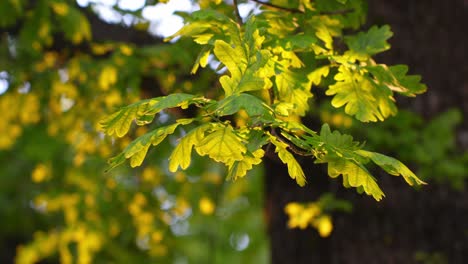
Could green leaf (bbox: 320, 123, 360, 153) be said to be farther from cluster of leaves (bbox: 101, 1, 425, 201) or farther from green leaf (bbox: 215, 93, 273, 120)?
green leaf (bbox: 215, 93, 273, 120)

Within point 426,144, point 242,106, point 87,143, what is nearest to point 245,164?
point 242,106

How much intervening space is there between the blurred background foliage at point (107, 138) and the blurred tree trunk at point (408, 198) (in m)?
0.15

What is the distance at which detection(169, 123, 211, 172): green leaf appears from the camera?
1.76 m

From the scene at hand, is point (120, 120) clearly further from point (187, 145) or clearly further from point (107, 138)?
point (107, 138)

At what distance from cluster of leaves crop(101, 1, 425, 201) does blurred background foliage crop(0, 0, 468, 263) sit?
0.40 metres

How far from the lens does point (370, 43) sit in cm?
243

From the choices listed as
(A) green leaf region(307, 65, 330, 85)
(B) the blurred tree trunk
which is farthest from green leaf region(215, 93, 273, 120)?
(B) the blurred tree trunk

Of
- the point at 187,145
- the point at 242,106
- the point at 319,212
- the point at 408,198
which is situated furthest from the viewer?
the point at 408,198

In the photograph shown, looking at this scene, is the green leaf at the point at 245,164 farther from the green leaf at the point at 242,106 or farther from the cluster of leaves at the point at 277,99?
the green leaf at the point at 242,106

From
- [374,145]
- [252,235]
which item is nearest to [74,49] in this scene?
[374,145]

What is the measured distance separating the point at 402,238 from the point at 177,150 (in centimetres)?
267

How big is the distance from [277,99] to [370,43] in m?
0.42

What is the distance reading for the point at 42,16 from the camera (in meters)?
4.17

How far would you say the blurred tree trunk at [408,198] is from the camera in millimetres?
4184
